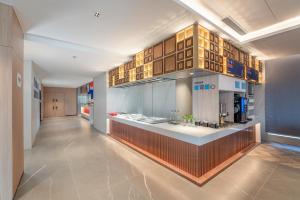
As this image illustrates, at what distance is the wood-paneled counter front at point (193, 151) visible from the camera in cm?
249

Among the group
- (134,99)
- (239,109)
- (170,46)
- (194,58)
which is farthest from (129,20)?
(134,99)

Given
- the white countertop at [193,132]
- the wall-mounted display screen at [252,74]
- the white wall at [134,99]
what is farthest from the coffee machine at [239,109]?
the white wall at [134,99]

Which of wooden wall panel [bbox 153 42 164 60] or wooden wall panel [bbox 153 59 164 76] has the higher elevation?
wooden wall panel [bbox 153 42 164 60]

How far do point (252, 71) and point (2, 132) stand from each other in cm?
591

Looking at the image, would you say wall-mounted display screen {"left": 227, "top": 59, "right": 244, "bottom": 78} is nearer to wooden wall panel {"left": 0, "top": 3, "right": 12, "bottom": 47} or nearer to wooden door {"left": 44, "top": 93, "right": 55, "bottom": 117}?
wooden wall panel {"left": 0, "top": 3, "right": 12, "bottom": 47}

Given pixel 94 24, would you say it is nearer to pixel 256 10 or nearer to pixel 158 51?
pixel 158 51

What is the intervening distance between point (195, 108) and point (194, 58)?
56.7 inches

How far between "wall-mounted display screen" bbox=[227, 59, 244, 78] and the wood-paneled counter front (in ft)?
4.73

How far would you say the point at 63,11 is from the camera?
2.20 metres

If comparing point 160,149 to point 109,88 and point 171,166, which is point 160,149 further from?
point 109,88

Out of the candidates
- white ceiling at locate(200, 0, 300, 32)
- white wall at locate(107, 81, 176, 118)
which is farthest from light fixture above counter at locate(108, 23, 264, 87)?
white wall at locate(107, 81, 176, 118)

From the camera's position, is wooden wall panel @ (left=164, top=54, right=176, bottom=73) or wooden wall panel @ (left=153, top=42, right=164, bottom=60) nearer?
wooden wall panel @ (left=164, top=54, right=176, bottom=73)

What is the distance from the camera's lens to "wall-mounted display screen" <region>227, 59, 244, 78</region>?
335cm

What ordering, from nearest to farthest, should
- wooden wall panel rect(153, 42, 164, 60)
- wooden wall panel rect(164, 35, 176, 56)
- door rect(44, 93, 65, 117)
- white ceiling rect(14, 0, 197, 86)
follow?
1. white ceiling rect(14, 0, 197, 86)
2. wooden wall panel rect(164, 35, 176, 56)
3. wooden wall panel rect(153, 42, 164, 60)
4. door rect(44, 93, 65, 117)
